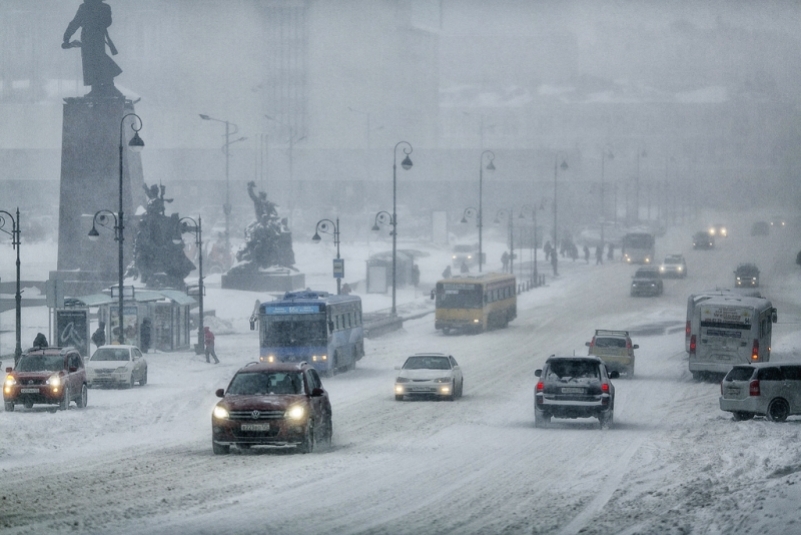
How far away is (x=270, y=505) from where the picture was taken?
15.7m

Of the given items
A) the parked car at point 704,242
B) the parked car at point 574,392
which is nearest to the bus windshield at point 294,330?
the parked car at point 574,392

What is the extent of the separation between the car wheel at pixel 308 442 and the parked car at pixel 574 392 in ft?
21.5

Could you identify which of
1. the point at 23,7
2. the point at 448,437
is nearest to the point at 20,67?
the point at 23,7

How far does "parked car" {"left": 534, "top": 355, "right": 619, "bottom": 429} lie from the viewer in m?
25.8

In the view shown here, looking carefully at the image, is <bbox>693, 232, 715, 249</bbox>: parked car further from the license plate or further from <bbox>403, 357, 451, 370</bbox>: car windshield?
the license plate

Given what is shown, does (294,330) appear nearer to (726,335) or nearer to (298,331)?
Result: (298,331)

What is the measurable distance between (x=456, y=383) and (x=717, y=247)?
3300 inches

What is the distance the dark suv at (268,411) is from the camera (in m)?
20.2

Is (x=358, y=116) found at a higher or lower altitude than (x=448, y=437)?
higher

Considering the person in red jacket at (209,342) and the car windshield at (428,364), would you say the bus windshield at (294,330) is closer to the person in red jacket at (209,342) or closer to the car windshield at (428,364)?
the person in red jacket at (209,342)

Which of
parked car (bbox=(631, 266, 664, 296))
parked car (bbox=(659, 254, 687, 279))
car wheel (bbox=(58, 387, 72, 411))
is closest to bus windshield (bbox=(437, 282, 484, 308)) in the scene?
parked car (bbox=(631, 266, 664, 296))

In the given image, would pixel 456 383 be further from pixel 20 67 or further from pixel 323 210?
pixel 20 67

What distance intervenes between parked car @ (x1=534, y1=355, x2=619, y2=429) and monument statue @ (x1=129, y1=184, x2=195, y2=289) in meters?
39.1

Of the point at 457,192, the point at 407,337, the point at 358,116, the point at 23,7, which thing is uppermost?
the point at 23,7
